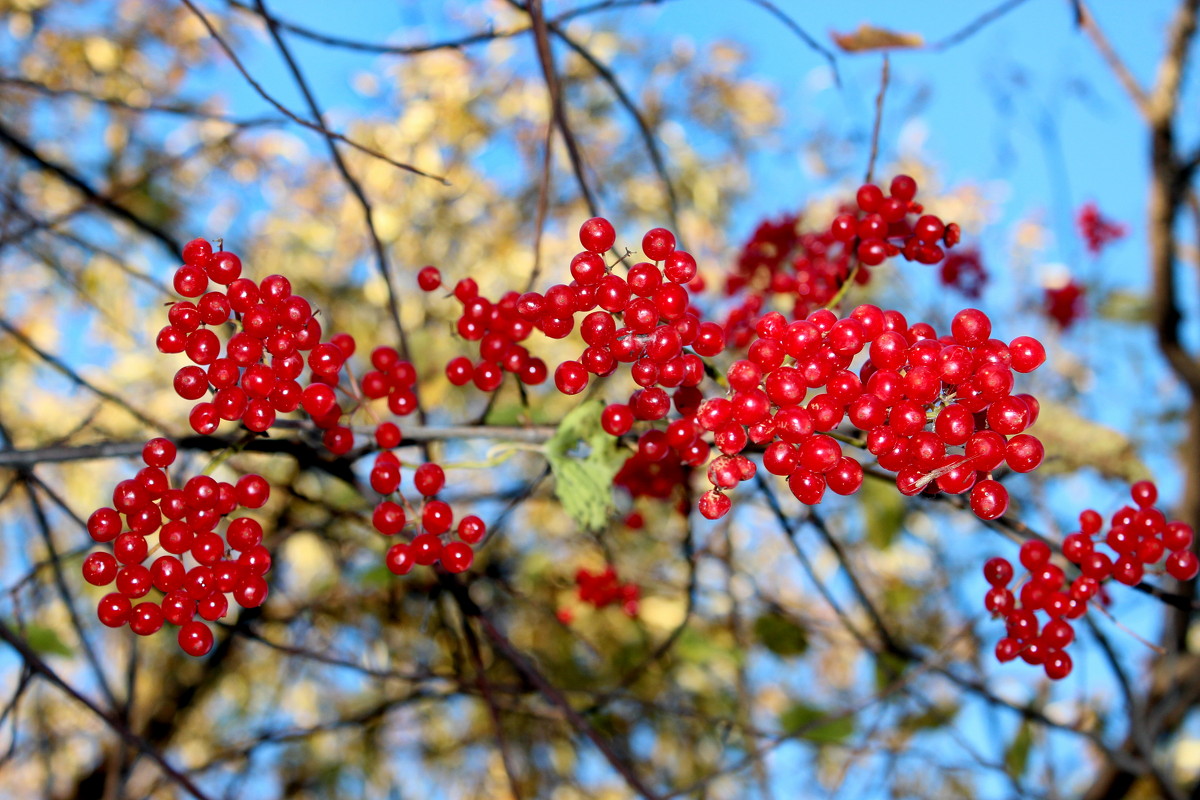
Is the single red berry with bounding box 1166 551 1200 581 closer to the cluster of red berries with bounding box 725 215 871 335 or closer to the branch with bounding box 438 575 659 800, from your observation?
the cluster of red berries with bounding box 725 215 871 335

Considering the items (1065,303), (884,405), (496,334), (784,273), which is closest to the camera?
(884,405)

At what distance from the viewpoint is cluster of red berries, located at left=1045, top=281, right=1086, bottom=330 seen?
297 cm

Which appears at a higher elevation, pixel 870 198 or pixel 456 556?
pixel 870 198

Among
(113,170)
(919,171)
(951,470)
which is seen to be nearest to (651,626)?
(951,470)

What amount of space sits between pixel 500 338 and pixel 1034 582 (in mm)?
760

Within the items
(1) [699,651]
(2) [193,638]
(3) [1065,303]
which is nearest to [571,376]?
(2) [193,638]

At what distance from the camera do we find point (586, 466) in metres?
1.23

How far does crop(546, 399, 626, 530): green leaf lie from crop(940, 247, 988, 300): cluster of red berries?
1009 millimetres

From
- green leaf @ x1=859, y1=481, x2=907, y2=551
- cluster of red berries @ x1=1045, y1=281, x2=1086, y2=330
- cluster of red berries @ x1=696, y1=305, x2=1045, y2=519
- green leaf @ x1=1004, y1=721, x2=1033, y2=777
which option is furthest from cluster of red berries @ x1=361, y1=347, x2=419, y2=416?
cluster of red berries @ x1=1045, y1=281, x2=1086, y2=330

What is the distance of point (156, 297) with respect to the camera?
3160mm

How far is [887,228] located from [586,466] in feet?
1.74

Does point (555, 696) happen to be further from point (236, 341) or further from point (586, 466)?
point (236, 341)

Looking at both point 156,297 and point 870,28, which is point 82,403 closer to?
point 156,297

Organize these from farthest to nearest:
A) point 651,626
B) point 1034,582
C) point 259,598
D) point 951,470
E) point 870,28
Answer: point 651,626 < point 870,28 < point 1034,582 < point 259,598 < point 951,470
